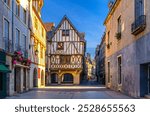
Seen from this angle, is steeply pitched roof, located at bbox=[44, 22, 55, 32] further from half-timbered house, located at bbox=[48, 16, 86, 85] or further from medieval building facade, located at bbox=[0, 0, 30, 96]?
medieval building facade, located at bbox=[0, 0, 30, 96]

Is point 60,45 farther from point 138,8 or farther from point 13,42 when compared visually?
point 138,8

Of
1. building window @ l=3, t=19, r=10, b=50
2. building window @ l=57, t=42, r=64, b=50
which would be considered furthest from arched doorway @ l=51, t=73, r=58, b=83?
building window @ l=3, t=19, r=10, b=50

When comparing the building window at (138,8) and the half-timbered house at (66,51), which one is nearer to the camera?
the building window at (138,8)

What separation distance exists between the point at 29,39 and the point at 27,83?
11.9 ft

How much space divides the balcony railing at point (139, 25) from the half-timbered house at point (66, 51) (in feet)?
85.1

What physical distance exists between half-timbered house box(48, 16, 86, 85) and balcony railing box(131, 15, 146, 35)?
25943mm

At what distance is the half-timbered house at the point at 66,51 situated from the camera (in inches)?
1572

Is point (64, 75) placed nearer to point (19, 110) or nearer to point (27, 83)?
point (27, 83)

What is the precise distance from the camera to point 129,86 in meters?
15.8

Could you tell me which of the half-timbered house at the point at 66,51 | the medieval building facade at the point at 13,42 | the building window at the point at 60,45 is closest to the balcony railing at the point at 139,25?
the medieval building facade at the point at 13,42

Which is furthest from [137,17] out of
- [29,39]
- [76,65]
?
[76,65]

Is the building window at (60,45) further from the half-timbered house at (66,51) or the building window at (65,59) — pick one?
the building window at (65,59)

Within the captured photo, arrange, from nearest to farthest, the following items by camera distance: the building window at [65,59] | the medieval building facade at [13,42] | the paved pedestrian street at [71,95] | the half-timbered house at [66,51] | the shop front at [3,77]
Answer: the shop front at [3,77]
the medieval building facade at [13,42]
the paved pedestrian street at [71,95]
the half-timbered house at [66,51]
the building window at [65,59]

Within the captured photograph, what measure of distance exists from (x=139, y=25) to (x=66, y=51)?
27767 mm
